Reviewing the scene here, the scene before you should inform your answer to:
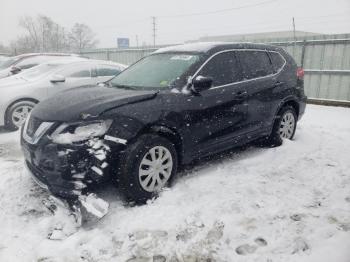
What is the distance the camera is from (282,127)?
230 inches

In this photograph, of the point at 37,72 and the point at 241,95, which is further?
the point at 37,72

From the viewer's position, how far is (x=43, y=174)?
11.4 feet

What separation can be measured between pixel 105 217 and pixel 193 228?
91 centimetres

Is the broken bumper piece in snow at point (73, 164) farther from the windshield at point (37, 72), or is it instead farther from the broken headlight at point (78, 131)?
the windshield at point (37, 72)

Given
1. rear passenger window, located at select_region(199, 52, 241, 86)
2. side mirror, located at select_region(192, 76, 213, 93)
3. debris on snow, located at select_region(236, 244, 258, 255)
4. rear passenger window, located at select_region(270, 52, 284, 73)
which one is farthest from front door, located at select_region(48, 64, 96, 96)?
debris on snow, located at select_region(236, 244, 258, 255)

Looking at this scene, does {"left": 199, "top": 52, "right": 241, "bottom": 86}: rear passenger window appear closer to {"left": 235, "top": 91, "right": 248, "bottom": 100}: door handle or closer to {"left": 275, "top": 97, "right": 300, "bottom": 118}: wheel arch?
{"left": 235, "top": 91, "right": 248, "bottom": 100}: door handle

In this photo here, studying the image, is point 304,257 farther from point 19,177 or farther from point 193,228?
point 19,177

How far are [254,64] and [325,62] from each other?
245 inches

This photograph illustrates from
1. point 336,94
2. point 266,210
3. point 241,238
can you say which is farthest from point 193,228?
point 336,94

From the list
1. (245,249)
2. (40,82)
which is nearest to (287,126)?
(245,249)

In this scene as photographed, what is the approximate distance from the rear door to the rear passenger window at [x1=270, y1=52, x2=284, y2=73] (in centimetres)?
10

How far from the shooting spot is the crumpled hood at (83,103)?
11.5ft

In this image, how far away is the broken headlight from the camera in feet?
11.1

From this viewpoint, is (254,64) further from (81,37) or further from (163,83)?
(81,37)
